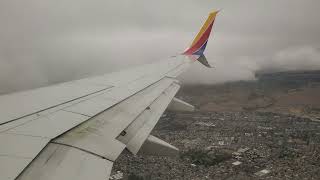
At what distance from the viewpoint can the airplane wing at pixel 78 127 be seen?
282cm

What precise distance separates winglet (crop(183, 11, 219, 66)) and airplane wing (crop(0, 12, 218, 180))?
4.32 metres

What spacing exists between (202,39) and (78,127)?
350 inches

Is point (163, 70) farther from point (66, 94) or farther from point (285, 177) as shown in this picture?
point (285, 177)

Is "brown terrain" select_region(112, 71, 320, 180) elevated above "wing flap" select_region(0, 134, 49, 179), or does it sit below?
below

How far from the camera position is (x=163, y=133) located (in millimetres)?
48219

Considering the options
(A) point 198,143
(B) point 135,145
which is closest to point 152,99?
(B) point 135,145

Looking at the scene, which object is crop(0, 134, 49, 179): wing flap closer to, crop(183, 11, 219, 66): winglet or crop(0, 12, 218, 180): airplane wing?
crop(0, 12, 218, 180): airplane wing

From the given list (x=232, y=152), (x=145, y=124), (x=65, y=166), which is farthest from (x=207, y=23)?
(x=232, y=152)

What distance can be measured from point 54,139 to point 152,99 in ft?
10.3

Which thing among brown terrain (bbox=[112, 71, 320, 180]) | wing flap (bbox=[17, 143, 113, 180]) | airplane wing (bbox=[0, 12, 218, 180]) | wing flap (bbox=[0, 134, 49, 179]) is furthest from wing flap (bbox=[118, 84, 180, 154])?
brown terrain (bbox=[112, 71, 320, 180])

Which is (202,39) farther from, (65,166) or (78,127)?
(65,166)

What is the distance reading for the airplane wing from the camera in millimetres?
2816

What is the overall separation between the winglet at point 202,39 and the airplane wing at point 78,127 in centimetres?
432

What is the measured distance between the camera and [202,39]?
39.5 ft
